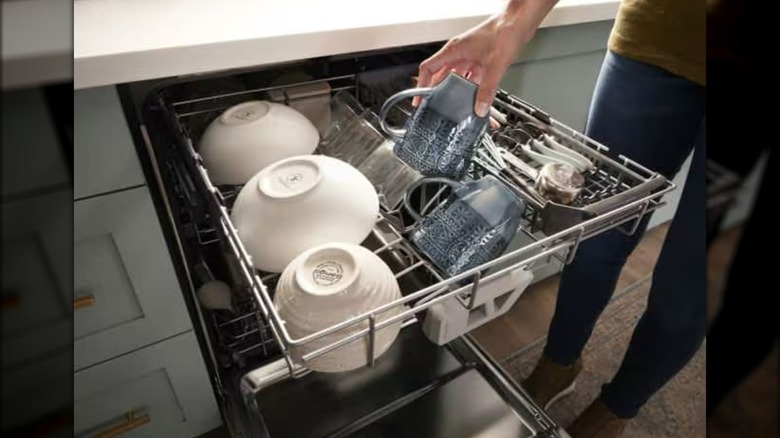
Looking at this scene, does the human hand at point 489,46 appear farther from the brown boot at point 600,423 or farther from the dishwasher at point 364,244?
the brown boot at point 600,423

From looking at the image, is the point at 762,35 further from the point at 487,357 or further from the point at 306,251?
the point at 487,357

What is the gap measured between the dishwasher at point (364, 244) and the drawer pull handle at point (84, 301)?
13 cm

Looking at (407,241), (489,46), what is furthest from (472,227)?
(489,46)

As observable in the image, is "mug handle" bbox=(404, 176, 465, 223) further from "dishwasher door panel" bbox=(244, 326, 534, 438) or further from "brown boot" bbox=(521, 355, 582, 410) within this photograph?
"brown boot" bbox=(521, 355, 582, 410)

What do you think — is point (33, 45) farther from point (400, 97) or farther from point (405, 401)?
point (405, 401)

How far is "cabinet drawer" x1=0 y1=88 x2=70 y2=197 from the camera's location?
117 millimetres

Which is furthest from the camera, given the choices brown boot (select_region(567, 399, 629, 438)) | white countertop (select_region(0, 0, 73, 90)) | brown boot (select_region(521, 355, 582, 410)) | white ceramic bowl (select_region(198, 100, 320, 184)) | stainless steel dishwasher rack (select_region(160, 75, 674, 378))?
brown boot (select_region(521, 355, 582, 410))

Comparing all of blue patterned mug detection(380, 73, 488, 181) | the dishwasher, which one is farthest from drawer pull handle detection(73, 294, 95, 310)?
blue patterned mug detection(380, 73, 488, 181)

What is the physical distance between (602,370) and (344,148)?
2.82 ft

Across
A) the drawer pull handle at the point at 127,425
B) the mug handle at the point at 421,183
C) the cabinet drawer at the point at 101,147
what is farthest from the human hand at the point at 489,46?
the drawer pull handle at the point at 127,425

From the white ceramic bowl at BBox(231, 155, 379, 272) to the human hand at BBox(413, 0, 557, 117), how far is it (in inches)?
8.0

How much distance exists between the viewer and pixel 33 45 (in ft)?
0.39

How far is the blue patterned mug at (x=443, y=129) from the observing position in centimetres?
62

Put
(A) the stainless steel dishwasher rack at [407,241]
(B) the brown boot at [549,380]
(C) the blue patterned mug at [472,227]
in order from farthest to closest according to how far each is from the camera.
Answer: (B) the brown boot at [549,380] < (C) the blue patterned mug at [472,227] < (A) the stainless steel dishwasher rack at [407,241]
